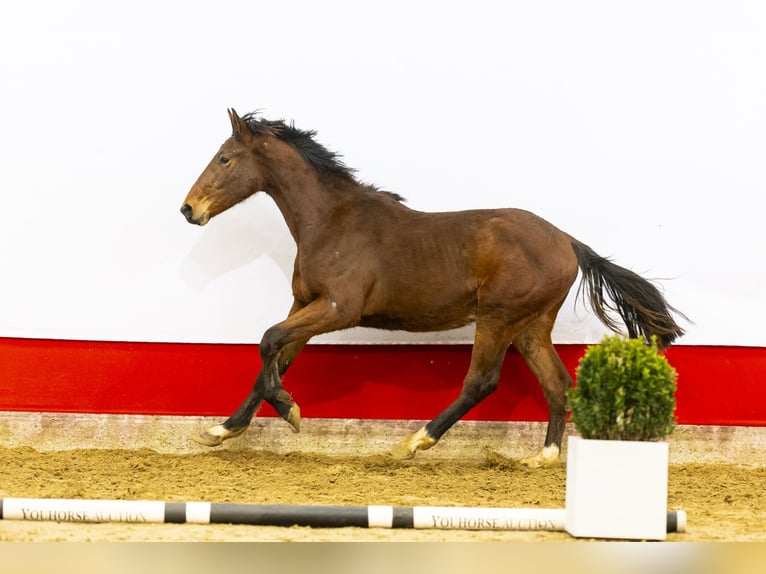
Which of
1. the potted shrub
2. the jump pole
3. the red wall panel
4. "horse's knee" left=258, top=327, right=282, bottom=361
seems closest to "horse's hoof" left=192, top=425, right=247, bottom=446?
the red wall panel

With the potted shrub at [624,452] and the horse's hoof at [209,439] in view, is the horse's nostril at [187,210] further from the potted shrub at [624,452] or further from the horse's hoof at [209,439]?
the potted shrub at [624,452]

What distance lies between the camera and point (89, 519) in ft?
11.0

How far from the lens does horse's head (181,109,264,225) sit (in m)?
5.39

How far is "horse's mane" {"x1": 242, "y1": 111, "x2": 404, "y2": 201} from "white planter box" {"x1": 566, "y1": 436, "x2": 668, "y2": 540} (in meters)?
2.57

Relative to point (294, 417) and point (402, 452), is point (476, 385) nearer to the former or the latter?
point (402, 452)

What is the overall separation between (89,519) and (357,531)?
98cm

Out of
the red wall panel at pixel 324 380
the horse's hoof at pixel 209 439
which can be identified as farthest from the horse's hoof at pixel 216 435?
the red wall panel at pixel 324 380

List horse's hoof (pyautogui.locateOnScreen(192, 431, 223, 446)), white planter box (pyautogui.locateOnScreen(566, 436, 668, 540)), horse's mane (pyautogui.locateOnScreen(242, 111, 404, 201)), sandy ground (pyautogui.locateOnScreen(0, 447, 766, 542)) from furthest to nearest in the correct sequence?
horse's mane (pyautogui.locateOnScreen(242, 111, 404, 201)) < horse's hoof (pyautogui.locateOnScreen(192, 431, 223, 446)) < sandy ground (pyautogui.locateOnScreen(0, 447, 766, 542)) < white planter box (pyautogui.locateOnScreen(566, 436, 668, 540))

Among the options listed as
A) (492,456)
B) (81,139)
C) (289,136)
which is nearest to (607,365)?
(492,456)

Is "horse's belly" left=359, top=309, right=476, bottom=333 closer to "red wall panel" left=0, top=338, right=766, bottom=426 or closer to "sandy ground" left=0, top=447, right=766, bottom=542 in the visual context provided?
"red wall panel" left=0, top=338, right=766, bottom=426

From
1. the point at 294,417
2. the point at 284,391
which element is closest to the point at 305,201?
the point at 284,391

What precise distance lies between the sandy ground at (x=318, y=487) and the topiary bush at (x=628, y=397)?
43cm

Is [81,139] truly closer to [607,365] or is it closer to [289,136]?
[289,136]

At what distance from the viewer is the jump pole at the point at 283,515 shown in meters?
3.33
